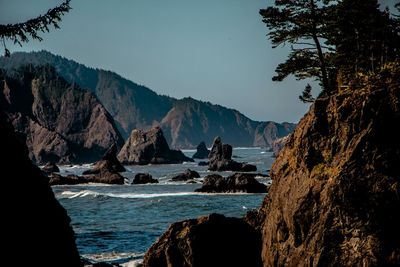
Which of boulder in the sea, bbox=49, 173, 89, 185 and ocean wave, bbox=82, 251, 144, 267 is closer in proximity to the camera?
ocean wave, bbox=82, 251, 144, 267

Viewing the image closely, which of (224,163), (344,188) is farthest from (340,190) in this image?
(224,163)

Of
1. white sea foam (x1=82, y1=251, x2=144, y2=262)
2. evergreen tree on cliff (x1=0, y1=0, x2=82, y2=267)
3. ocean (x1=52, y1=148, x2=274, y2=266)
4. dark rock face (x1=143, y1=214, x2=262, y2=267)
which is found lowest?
ocean (x1=52, y1=148, x2=274, y2=266)

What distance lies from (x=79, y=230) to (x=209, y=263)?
17.1 m

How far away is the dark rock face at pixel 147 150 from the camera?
152m

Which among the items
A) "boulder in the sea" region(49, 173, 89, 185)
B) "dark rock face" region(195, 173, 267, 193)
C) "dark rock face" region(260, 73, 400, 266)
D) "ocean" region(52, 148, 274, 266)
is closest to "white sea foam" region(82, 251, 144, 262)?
"ocean" region(52, 148, 274, 266)

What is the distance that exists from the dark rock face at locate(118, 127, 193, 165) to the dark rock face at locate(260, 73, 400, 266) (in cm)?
13882

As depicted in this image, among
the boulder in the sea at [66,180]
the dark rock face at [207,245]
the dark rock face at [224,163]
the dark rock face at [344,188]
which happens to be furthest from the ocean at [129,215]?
the dark rock face at [224,163]

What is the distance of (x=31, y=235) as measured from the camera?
29.3 feet

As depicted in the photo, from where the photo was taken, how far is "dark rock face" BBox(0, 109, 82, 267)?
838 cm

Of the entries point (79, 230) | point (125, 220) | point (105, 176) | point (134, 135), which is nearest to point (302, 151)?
point (79, 230)

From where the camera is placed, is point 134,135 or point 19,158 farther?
point 134,135

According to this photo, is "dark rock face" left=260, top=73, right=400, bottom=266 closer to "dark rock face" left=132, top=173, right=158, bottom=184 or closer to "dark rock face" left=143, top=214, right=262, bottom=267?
"dark rock face" left=143, top=214, right=262, bottom=267

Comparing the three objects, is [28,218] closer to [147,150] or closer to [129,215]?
[129,215]

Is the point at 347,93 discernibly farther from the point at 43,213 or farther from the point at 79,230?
the point at 79,230
